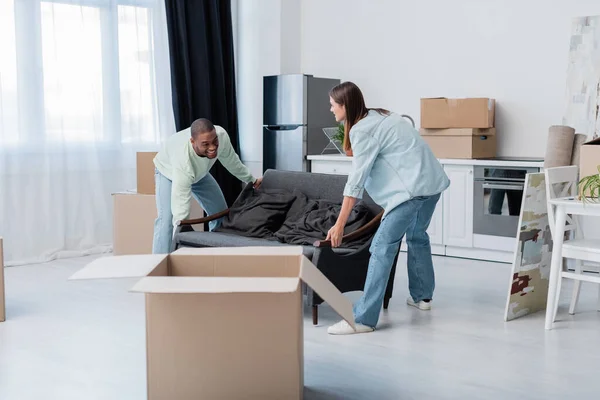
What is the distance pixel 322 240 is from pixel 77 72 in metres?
3.33

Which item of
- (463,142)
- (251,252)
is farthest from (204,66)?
(251,252)

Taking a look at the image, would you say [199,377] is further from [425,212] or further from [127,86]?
[127,86]

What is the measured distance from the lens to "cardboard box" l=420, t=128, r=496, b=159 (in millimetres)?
6129

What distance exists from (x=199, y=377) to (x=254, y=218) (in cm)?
243

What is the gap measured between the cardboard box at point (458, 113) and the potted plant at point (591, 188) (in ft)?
7.38

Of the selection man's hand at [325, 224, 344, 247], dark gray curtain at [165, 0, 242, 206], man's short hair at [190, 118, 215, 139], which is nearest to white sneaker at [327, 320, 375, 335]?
man's hand at [325, 224, 344, 247]

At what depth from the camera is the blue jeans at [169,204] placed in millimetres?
5199

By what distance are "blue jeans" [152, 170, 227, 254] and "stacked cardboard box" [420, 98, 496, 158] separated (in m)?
1.99

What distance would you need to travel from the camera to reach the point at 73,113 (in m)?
6.51

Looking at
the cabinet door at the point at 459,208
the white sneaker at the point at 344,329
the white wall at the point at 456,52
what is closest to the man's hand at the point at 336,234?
the white sneaker at the point at 344,329

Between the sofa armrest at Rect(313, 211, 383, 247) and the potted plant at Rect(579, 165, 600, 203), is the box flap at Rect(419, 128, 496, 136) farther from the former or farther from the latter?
the potted plant at Rect(579, 165, 600, 203)

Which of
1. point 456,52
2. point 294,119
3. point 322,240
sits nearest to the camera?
point 322,240

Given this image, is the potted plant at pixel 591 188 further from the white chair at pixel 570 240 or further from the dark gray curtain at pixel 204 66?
the dark gray curtain at pixel 204 66

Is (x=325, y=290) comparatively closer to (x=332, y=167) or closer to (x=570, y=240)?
(x=570, y=240)
